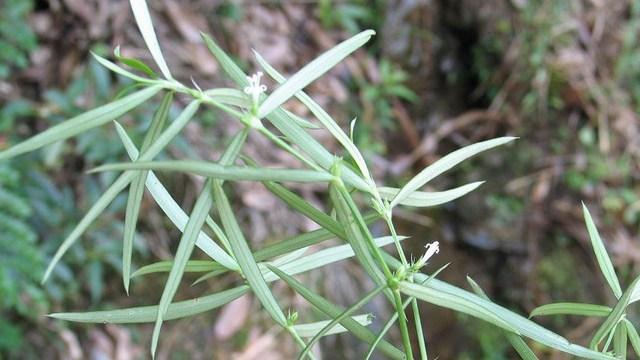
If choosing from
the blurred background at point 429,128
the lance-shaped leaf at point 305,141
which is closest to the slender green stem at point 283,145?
the lance-shaped leaf at point 305,141

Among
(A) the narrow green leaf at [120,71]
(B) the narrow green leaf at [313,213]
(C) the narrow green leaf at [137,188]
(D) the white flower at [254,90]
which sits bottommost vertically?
(B) the narrow green leaf at [313,213]

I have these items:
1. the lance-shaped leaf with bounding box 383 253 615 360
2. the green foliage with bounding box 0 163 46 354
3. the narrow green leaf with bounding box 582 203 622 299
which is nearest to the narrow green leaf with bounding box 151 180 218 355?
the lance-shaped leaf with bounding box 383 253 615 360

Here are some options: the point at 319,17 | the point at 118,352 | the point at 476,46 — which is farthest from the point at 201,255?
the point at 476,46

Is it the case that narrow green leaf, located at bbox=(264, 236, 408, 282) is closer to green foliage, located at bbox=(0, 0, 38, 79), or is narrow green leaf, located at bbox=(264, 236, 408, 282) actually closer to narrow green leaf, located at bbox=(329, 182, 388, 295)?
narrow green leaf, located at bbox=(329, 182, 388, 295)

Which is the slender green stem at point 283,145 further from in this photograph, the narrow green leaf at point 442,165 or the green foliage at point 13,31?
the green foliage at point 13,31

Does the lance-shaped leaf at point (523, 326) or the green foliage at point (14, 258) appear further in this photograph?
the green foliage at point (14, 258)

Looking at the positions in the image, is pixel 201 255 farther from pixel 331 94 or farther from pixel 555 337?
pixel 555 337

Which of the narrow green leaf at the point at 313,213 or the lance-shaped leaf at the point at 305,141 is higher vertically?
the lance-shaped leaf at the point at 305,141
